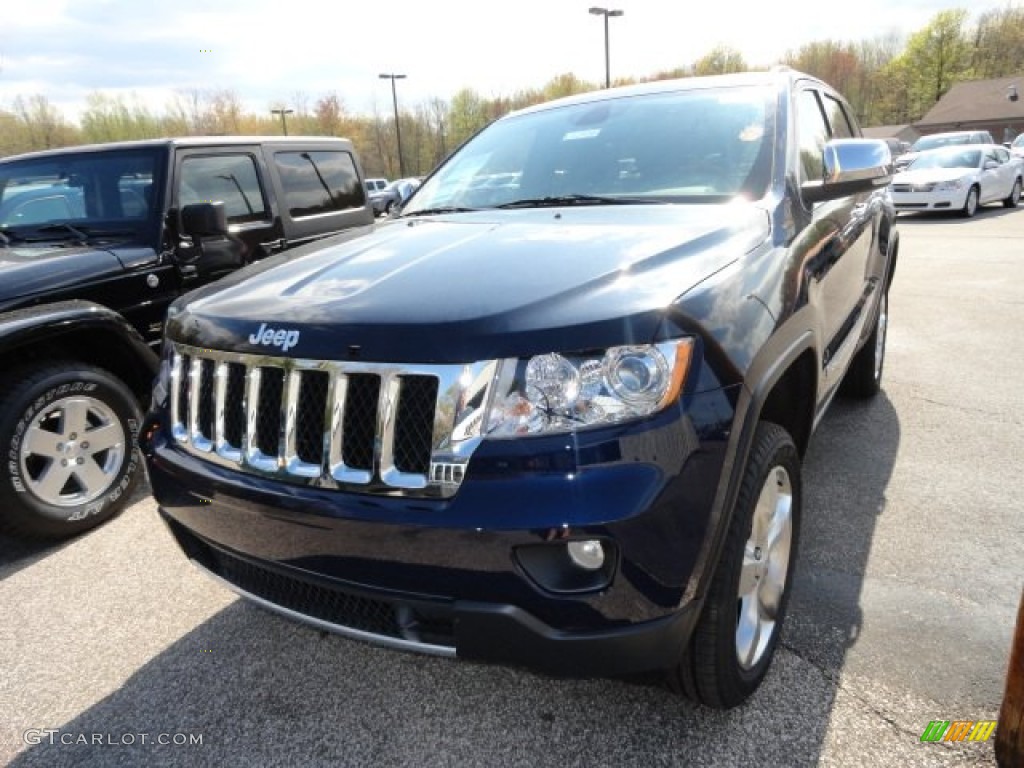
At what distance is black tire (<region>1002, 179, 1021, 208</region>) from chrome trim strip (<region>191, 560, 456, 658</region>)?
2067 centimetres

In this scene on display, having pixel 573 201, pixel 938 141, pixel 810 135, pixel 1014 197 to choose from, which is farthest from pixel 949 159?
pixel 573 201

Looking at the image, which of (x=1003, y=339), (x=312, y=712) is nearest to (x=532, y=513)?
(x=312, y=712)

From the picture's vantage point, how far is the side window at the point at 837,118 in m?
3.83

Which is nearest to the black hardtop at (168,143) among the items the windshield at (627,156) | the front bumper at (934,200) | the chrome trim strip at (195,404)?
the windshield at (627,156)

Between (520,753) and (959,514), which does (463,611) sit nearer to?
(520,753)

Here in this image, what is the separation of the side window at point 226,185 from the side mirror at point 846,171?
3.28m

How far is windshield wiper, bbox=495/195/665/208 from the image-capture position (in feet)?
8.71

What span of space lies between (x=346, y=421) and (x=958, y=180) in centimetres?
1758

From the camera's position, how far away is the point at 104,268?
154 inches

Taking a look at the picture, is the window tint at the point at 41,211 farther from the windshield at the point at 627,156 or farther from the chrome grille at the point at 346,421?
the chrome grille at the point at 346,421

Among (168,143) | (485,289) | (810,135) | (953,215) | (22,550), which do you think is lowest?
(22,550)

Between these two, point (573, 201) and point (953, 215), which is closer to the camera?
point (573, 201)

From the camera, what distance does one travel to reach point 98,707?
2316mm

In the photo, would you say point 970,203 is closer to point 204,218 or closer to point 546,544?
point 204,218
